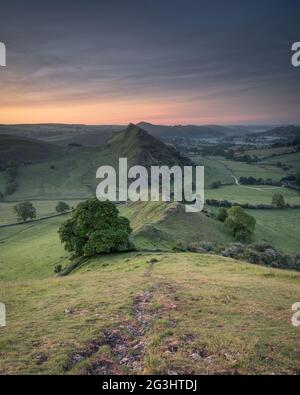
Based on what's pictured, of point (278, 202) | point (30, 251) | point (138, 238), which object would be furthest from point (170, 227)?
point (278, 202)

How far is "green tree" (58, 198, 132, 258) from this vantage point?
5728 cm

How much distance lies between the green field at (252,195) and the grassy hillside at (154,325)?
12698cm

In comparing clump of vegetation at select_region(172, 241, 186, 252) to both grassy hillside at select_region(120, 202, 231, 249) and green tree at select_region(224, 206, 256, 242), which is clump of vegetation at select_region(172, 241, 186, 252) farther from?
green tree at select_region(224, 206, 256, 242)

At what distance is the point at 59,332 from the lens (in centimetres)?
2250

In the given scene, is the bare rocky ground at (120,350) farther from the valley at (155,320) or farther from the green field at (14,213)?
the green field at (14,213)

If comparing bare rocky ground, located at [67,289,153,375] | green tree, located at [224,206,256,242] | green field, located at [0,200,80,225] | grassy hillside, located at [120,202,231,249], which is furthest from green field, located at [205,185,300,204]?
bare rocky ground, located at [67,289,153,375]

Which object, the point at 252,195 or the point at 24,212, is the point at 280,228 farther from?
the point at 24,212

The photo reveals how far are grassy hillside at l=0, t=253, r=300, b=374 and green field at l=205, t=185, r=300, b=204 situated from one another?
127 metres

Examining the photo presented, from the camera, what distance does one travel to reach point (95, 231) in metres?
58.6

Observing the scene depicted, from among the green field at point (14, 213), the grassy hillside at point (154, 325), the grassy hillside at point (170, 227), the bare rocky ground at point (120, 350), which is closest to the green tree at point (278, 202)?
the grassy hillside at point (170, 227)

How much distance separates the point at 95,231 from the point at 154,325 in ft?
120

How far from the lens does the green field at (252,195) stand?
16100cm

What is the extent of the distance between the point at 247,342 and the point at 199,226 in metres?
68.5
